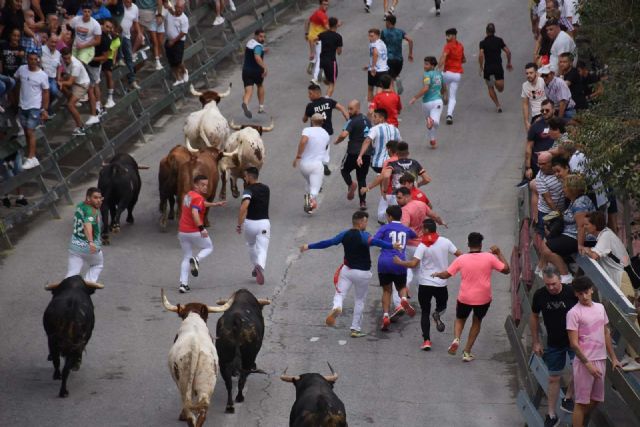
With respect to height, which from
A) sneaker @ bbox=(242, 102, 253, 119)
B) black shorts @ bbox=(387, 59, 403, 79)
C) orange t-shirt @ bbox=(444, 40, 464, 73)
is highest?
orange t-shirt @ bbox=(444, 40, 464, 73)

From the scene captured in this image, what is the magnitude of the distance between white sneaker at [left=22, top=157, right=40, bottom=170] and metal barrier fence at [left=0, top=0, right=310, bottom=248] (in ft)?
0.33

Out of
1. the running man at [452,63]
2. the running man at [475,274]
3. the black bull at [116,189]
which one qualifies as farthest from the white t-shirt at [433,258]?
the running man at [452,63]

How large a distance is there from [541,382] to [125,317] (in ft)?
19.6

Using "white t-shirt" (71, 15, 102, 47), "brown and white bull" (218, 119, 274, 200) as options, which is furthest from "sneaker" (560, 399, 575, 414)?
"white t-shirt" (71, 15, 102, 47)

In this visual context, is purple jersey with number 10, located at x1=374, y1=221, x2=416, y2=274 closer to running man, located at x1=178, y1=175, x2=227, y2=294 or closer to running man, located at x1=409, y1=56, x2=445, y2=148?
running man, located at x1=178, y1=175, x2=227, y2=294

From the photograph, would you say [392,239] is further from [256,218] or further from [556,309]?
[556,309]

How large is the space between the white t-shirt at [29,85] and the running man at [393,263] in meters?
7.31

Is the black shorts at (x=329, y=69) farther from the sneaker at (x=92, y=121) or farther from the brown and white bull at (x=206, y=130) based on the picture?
the sneaker at (x=92, y=121)

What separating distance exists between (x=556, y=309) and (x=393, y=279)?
3.43 meters

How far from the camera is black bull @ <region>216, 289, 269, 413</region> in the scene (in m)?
14.4

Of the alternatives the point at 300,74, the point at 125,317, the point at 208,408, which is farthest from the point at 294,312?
the point at 300,74

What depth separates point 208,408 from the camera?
1436 centimetres

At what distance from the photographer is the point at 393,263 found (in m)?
16.6

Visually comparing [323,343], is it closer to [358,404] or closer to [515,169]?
[358,404]
